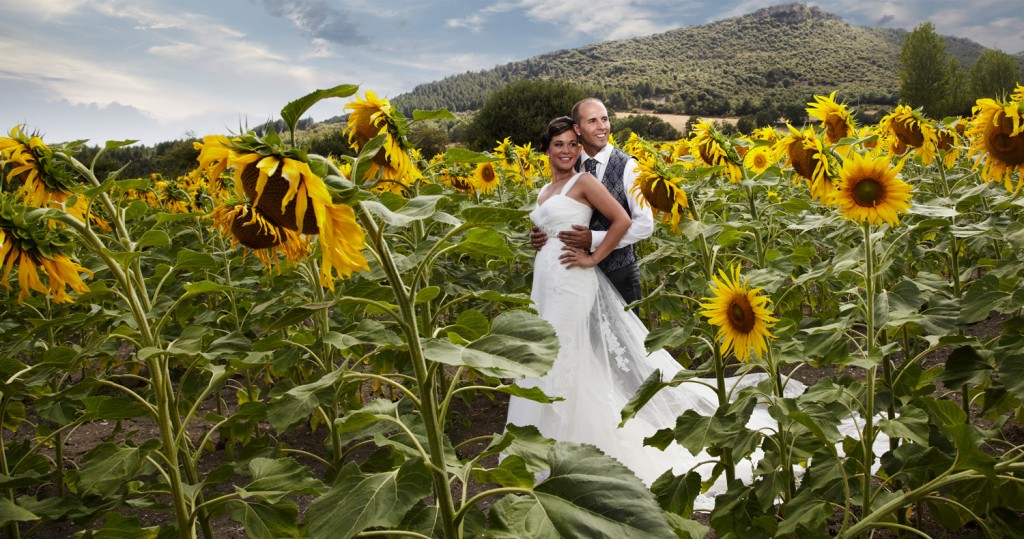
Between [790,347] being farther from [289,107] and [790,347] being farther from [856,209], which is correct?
[289,107]

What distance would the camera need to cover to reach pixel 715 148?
3.29m

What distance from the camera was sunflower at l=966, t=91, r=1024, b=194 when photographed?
2.23 metres

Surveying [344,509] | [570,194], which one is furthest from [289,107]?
[570,194]

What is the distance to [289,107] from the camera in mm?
1150

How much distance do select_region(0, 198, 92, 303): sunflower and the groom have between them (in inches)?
100

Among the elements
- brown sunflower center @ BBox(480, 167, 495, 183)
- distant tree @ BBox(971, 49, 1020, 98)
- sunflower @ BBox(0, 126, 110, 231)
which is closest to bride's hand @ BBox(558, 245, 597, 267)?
brown sunflower center @ BBox(480, 167, 495, 183)

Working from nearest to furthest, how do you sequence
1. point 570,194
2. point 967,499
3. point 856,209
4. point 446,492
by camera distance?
point 446,492 → point 967,499 → point 856,209 → point 570,194

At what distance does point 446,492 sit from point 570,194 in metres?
2.73

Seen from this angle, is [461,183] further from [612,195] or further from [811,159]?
[811,159]

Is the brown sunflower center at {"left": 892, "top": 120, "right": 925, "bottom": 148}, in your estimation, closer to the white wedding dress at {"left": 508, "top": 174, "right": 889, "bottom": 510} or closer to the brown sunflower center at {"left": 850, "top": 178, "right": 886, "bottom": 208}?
the brown sunflower center at {"left": 850, "top": 178, "right": 886, "bottom": 208}

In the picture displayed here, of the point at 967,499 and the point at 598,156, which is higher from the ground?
the point at 598,156

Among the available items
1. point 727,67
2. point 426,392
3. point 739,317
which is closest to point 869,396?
point 739,317

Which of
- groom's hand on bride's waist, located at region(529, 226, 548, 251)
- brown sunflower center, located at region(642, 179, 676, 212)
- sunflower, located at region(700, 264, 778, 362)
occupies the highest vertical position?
brown sunflower center, located at region(642, 179, 676, 212)

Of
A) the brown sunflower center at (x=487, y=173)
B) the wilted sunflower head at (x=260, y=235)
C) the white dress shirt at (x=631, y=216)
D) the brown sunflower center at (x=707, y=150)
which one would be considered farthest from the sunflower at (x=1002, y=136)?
the brown sunflower center at (x=487, y=173)
